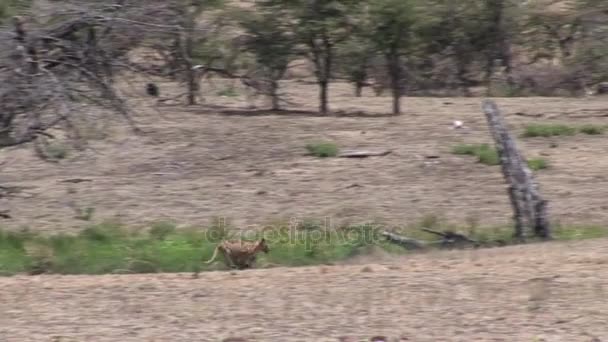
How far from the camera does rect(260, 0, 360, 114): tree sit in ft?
72.2

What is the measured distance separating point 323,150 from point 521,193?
20.3ft

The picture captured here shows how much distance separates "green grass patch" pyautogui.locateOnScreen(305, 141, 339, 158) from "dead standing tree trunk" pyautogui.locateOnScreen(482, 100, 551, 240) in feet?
19.1

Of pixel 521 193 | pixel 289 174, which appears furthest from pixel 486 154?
pixel 521 193

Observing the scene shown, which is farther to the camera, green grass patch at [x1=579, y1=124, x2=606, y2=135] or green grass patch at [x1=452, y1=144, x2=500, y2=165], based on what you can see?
green grass patch at [x1=579, y1=124, x2=606, y2=135]

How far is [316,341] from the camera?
24.3 feet

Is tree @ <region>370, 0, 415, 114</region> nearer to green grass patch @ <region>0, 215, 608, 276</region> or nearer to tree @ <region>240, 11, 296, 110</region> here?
tree @ <region>240, 11, 296, 110</region>

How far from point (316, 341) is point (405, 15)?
1502 centimetres

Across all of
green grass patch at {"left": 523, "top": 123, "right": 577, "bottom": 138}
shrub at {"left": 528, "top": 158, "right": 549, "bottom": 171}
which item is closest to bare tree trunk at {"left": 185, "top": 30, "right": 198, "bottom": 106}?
green grass patch at {"left": 523, "top": 123, "right": 577, "bottom": 138}

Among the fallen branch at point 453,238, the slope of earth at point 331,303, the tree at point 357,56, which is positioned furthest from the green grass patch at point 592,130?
the slope of earth at point 331,303

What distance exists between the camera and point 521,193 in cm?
1101

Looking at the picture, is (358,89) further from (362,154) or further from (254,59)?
(362,154)

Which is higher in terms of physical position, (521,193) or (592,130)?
(592,130)

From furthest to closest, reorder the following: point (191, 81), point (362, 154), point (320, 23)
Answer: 1. point (191, 81)
2. point (320, 23)
3. point (362, 154)

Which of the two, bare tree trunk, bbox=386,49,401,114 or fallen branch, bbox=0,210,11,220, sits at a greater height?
bare tree trunk, bbox=386,49,401,114
